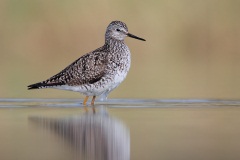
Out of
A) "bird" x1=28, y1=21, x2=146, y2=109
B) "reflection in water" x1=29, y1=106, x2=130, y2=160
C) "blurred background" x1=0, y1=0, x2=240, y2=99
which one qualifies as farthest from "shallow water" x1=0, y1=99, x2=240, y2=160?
"blurred background" x1=0, y1=0, x2=240, y2=99

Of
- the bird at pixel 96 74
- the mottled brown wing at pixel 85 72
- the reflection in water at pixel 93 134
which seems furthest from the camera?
the mottled brown wing at pixel 85 72

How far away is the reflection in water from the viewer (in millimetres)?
9555

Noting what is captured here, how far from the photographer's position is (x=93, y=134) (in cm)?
1084

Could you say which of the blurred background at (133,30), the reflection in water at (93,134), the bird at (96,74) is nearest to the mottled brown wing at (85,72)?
the bird at (96,74)

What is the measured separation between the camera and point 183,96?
16422 mm

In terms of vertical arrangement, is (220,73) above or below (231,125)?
above

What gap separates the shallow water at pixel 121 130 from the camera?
379 inches

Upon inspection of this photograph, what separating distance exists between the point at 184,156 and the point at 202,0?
1956cm

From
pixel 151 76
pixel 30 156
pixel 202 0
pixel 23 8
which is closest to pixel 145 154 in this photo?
pixel 30 156

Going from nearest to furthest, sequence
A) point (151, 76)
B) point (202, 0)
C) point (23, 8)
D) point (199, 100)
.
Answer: point (199, 100) < point (151, 76) < point (23, 8) < point (202, 0)

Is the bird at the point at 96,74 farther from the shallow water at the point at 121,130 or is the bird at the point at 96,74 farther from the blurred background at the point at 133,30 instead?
the blurred background at the point at 133,30

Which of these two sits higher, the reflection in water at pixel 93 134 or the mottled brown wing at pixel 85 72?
the mottled brown wing at pixel 85 72

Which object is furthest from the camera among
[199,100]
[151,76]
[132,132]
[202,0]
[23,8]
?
[202,0]

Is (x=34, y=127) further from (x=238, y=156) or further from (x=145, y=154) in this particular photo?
(x=238, y=156)
